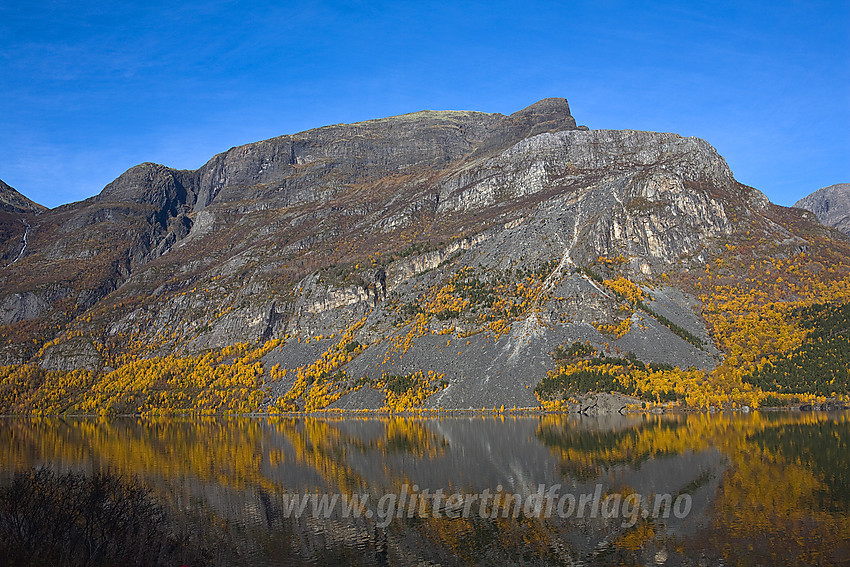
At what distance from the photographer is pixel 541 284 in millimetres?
171375

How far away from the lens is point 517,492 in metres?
49.1

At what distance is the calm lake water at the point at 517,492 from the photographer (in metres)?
34.2

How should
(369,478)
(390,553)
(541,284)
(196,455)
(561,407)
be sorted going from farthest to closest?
(541,284)
(561,407)
(196,455)
(369,478)
(390,553)

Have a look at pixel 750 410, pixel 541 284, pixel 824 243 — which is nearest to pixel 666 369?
pixel 750 410

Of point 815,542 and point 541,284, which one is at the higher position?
point 541,284

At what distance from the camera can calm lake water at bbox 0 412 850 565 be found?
3425 cm


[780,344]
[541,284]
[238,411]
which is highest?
[541,284]

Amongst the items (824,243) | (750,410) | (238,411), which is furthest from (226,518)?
(824,243)

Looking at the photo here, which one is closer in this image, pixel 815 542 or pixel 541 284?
pixel 815 542

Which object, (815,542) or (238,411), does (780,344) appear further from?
(238,411)

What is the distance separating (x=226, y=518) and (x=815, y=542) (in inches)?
1382

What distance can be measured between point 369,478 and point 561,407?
262 ft

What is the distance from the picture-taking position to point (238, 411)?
588ft

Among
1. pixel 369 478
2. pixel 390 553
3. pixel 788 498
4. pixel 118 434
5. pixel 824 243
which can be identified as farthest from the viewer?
pixel 824 243
